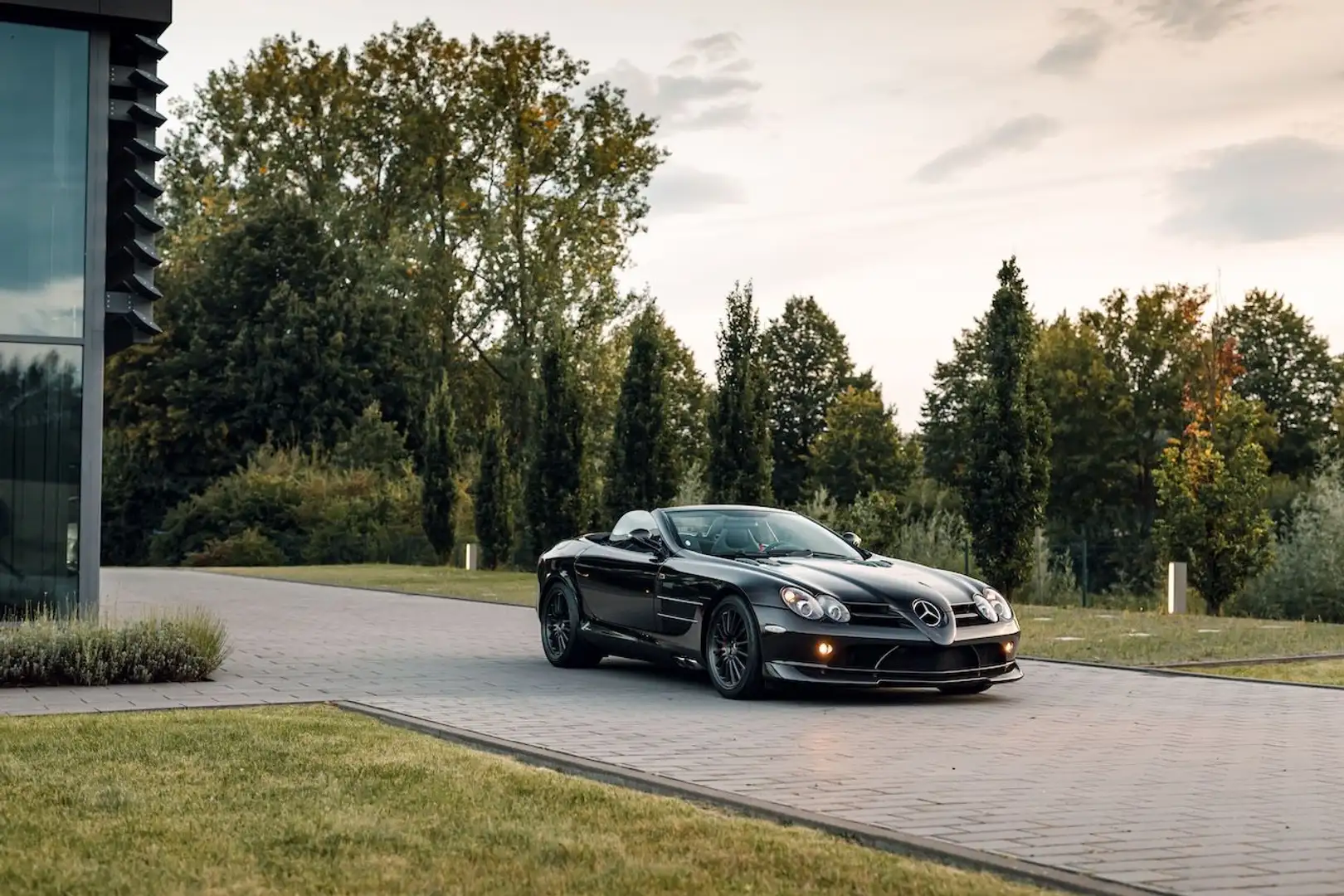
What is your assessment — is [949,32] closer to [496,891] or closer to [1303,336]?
[496,891]

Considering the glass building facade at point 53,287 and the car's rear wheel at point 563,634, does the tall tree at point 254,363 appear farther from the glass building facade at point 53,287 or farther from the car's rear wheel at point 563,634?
the car's rear wheel at point 563,634

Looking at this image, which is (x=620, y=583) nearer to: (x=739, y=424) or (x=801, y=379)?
(x=739, y=424)

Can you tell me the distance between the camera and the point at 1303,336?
66.9 metres

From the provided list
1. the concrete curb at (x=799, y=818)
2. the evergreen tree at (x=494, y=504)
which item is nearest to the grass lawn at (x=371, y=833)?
the concrete curb at (x=799, y=818)

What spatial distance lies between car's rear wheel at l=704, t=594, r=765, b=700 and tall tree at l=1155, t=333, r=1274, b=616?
15634mm

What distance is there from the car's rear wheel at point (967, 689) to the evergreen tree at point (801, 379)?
207 ft

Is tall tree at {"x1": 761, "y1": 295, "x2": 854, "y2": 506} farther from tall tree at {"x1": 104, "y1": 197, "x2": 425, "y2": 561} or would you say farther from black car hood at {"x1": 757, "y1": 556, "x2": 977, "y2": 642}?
black car hood at {"x1": 757, "y1": 556, "x2": 977, "y2": 642}

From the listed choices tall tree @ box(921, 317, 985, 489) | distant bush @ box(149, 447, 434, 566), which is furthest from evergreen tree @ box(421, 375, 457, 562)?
tall tree @ box(921, 317, 985, 489)

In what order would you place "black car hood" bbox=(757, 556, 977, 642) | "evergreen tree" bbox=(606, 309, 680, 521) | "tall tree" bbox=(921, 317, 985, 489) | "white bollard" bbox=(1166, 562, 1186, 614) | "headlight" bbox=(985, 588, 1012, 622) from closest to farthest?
"black car hood" bbox=(757, 556, 977, 642)
"headlight" bbox=(985, 588, 1012, 622)
"white bollard" bbox=(1166, 562, 1186, 614)
"evergreen tree" bbox=(606, 309, 680, 521)
"tall tree" bbox=(921, 317, 985, 489)

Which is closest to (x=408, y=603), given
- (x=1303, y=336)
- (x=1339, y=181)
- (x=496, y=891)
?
(x=496, y=891)

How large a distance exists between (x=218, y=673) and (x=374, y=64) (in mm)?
51314

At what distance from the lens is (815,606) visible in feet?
39.1

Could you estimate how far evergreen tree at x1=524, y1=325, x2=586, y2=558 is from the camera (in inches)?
1528

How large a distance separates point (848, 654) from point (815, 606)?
404 millimetres
